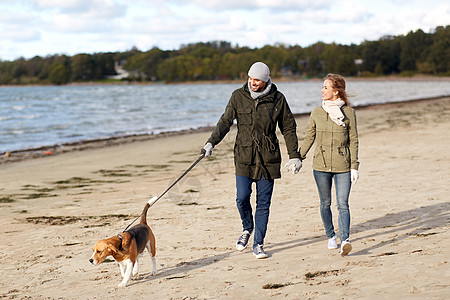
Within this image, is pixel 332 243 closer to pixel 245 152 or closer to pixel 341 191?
pixel 341 191

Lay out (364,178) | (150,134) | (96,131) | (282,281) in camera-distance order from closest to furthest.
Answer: (282,281), (364,178), (150,134), (96,131)

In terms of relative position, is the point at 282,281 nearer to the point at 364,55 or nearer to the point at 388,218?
the point at 388,218

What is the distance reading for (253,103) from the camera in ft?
17.1

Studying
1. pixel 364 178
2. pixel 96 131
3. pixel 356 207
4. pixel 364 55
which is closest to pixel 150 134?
pixel 96 131

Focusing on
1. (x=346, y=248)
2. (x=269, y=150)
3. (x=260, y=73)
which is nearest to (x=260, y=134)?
(x=269, y=150)

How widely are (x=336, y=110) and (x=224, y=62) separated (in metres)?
128

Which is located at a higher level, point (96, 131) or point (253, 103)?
point (253, 103)

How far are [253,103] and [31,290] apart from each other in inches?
107

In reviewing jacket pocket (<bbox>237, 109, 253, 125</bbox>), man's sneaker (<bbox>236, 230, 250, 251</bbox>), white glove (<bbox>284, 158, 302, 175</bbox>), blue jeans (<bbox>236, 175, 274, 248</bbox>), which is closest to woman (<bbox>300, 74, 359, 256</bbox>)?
white glove (<bbox>284, 158, 302, 175</bbox>)

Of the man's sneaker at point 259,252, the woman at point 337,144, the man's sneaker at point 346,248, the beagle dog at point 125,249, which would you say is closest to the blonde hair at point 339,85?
the woman at point 337,144

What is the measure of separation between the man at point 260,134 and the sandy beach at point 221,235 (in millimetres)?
760

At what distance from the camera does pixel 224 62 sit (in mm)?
131625

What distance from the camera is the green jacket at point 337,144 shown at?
5.15 metres

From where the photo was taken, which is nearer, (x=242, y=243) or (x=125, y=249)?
(x=125, y=249)
